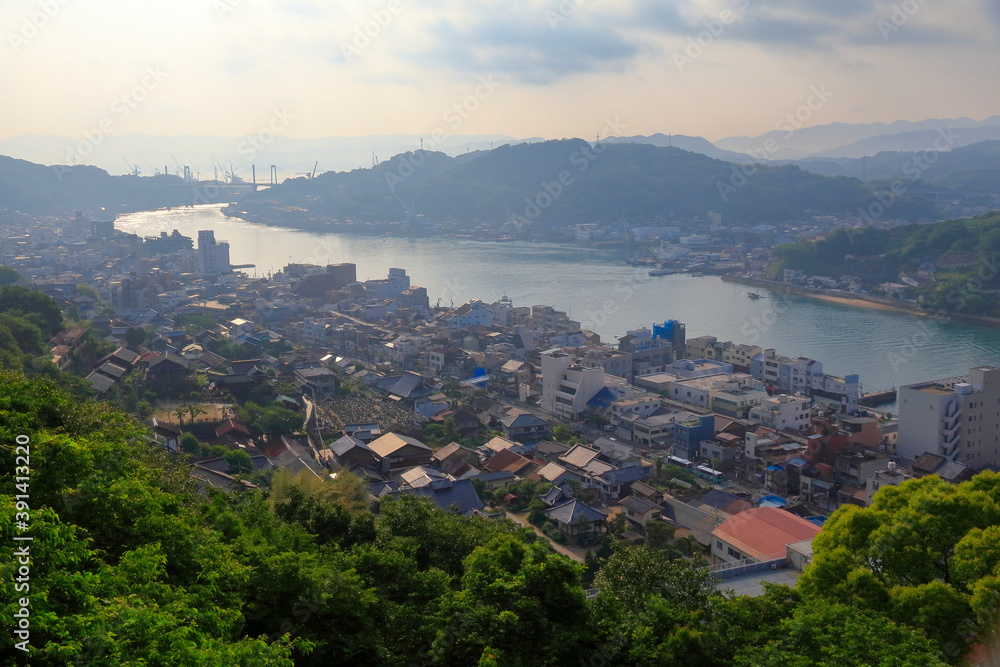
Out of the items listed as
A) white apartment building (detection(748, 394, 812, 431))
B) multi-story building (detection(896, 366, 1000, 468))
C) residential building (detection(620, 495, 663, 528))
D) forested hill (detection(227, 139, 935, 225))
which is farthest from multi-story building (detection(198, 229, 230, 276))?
multi-story building (detection(896, 366, 1000, 468))

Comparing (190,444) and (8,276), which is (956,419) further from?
(8,276)

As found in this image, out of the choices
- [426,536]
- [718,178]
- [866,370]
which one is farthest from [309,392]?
[718,178]

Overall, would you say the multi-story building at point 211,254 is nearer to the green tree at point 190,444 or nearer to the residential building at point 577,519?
the green tree at point 190,444

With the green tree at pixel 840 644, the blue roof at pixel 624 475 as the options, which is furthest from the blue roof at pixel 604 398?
the green tree at pixel 840 644

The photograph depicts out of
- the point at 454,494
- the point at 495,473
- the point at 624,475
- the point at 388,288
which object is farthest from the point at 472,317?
the point at 454,494

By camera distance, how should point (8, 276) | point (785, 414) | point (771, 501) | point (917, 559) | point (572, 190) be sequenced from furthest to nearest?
point (572, 190), point (8, 276), point (785, 414), point (771, 501), point (917, 559)

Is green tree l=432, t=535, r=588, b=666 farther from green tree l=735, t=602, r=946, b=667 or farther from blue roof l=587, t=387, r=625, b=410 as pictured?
blue roof l=587, t=387, r=625, b=410

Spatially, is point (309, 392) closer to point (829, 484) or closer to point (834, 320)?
point (829, 484)
